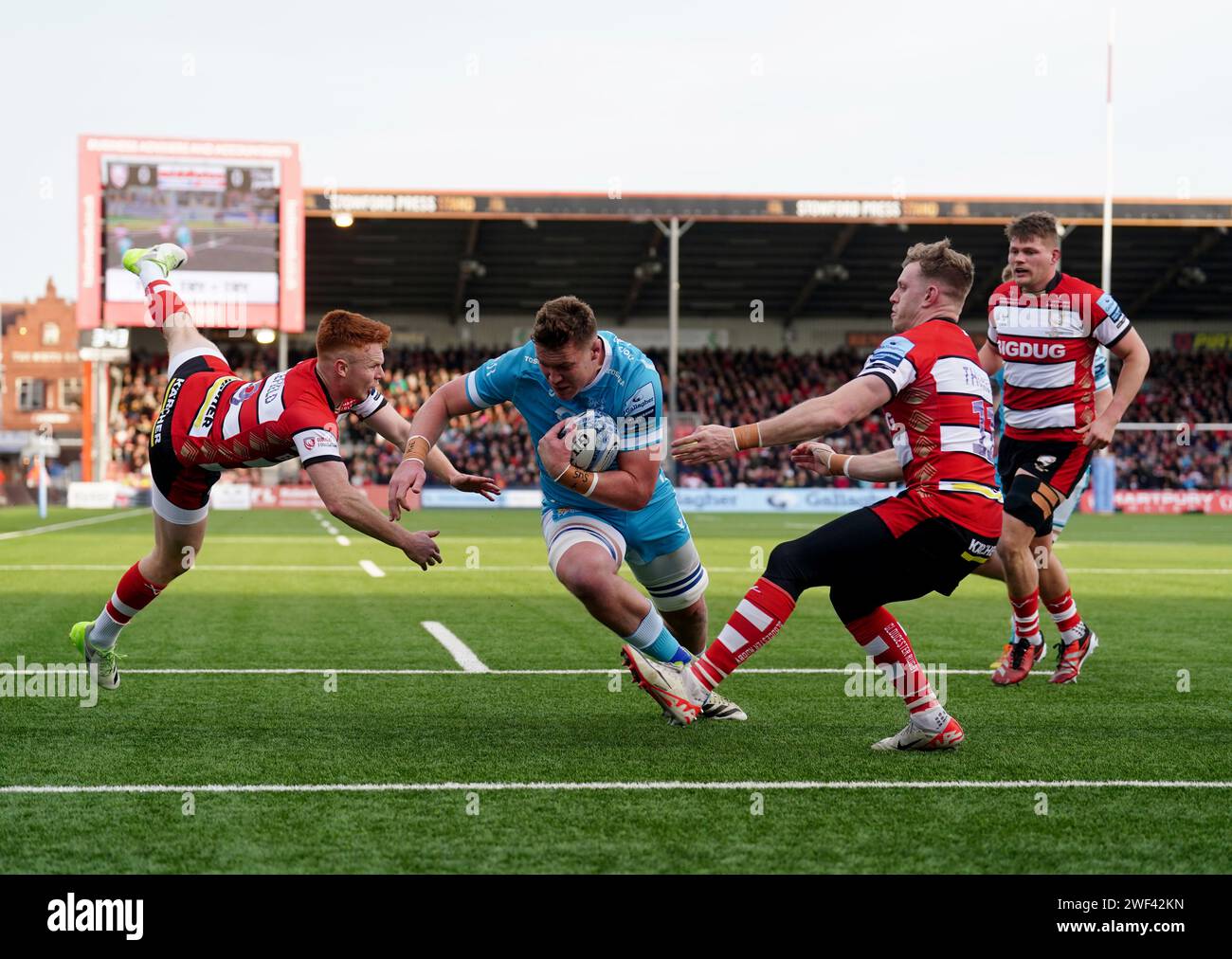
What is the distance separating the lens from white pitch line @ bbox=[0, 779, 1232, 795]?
4.58 meters

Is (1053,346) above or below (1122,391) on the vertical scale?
above

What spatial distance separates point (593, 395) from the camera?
6020mm

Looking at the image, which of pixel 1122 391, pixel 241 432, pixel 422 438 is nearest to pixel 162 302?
pixel 241 432

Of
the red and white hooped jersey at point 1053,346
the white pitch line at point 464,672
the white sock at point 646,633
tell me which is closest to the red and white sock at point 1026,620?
the white pitch line at point 464,672

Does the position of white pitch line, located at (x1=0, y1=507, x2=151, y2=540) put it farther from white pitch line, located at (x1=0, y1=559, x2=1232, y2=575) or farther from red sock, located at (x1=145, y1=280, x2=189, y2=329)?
red sock, located at (x1=145, y1=280, x2=189, y2=329)

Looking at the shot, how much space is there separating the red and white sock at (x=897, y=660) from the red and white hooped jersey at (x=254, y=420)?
228 centimetres

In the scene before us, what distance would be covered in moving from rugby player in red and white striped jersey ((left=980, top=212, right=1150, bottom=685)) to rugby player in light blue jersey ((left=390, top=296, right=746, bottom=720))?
207 cm

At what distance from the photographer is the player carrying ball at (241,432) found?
18.4ft

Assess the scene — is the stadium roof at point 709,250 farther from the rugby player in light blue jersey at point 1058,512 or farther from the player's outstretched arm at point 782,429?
the player's outstretched arm at point 782,429

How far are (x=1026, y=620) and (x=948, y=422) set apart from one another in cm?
271

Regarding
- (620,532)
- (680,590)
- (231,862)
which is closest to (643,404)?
(620,532)

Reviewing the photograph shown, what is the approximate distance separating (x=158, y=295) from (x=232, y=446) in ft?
4.16

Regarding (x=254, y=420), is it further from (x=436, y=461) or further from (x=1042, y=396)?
(x=1042, y=396)

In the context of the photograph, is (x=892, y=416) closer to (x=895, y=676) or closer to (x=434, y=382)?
(x=895, y=676)
